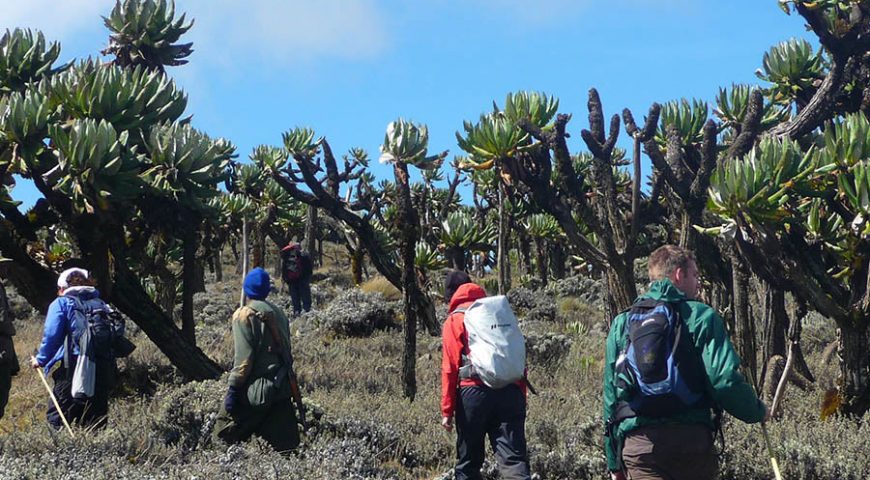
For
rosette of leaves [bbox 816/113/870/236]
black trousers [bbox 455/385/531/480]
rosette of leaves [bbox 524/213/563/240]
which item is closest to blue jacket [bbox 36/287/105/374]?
black trousers [bbox 455/385/531/480]

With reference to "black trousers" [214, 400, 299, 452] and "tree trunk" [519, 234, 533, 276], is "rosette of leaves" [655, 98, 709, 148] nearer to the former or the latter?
"black trousers" [214, 400, 299, 452]

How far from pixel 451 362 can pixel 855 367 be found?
3602 mm

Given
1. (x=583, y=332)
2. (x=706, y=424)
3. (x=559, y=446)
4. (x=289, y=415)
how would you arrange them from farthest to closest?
1. (x=583, y=332)
2. (x=559, y=446)
3. (x=289, y=415)
4. (x=706, y=424)

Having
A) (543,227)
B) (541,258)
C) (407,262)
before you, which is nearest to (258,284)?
(407,262)

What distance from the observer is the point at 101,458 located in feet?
18.0

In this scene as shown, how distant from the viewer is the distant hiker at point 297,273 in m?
17.5

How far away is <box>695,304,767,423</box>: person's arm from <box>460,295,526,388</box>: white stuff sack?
1.56m

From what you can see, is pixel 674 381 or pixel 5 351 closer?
pixel 674 381

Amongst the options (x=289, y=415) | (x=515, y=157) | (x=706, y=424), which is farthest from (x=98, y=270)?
(x=706, y=424)

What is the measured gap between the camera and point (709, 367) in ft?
12.2

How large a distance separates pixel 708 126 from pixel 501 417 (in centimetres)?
450

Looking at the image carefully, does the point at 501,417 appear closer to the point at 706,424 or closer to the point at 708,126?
the point at 706,424

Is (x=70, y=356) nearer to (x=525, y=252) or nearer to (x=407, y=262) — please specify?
(x=407, y=262)

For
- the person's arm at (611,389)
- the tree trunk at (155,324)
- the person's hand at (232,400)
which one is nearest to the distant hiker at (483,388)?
the person's arm at (611,389)
